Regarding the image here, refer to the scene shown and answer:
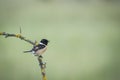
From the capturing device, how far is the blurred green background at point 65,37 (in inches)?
78.4

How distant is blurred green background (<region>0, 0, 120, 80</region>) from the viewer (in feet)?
6.54

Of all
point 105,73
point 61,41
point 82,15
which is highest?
point 82,15

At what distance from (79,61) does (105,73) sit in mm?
173

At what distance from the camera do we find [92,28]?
2025 mm

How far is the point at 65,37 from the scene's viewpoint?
2016 millimetres

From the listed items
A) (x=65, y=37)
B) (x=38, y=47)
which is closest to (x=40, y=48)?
(x=38, y=47)

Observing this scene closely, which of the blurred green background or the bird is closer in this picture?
the bird

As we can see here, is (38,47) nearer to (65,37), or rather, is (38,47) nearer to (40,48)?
(40,48)

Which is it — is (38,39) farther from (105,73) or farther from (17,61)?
(105,73)

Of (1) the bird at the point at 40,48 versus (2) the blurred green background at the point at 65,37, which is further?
(2) the blurred green background at the point at 65,37

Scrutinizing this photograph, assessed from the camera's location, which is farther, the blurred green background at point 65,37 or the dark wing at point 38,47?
the blurred green background at point 65,37

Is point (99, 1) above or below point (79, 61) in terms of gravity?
above

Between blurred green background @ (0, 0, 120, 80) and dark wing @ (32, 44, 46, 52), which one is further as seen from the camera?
blurred green background @ (0, 0, 120, 80)

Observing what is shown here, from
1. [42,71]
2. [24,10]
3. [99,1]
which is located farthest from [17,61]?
[99,1]
